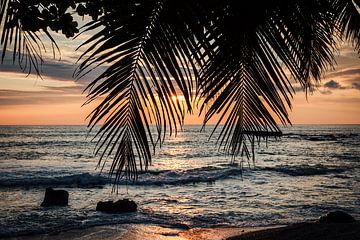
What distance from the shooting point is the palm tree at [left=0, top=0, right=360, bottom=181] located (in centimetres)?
146

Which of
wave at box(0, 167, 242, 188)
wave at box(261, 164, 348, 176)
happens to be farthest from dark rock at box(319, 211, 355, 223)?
wave at box(261, 164, 348, 176)

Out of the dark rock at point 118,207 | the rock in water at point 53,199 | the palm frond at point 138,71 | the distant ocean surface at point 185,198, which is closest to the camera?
the palm frond at point 138,71

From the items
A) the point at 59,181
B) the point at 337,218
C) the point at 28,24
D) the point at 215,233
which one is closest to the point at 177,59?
the point at 28,24

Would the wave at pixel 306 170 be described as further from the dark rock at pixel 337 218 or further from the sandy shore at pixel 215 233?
the sandy shore at pixel 215 233

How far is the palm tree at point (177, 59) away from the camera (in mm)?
1455

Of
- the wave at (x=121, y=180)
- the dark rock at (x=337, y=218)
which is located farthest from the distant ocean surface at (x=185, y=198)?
the dark rock at (x=337, y=218)

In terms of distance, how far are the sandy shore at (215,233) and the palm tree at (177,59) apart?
6.68m

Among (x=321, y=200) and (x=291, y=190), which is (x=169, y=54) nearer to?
(x=321, y=200)

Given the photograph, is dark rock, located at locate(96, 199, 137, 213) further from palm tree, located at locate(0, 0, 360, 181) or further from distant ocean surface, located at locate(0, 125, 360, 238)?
palm tree, located at locate(0, 0, 360, 181)

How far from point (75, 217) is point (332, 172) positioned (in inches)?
756

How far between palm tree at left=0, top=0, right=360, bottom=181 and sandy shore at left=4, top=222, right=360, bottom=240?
668cm

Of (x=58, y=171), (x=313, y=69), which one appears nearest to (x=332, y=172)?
(x=58, y=171)

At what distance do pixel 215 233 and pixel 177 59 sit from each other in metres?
8.62

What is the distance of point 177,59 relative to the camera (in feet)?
5.03
